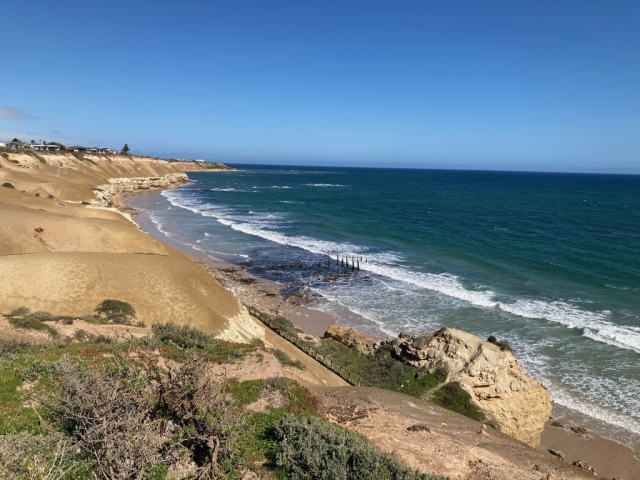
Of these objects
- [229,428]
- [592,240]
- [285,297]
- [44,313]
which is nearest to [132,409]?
[229,428]

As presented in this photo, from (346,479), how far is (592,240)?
2150 inches

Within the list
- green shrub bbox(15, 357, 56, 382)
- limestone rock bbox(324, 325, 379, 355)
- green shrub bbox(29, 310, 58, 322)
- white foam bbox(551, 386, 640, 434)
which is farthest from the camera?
limestone rock bbox(324, 325, 379, 355)

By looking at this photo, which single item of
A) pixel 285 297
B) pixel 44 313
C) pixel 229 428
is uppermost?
pixel 229 428

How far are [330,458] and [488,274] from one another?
111 ft

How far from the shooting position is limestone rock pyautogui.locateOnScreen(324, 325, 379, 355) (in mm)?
22641

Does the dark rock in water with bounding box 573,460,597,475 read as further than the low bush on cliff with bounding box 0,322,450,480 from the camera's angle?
Yes

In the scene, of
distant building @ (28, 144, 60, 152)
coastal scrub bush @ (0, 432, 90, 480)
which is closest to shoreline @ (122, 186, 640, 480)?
coastal scrub bush @ (0, 432, 90, 480)

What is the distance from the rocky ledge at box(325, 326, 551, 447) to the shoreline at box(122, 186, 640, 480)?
115 centimetres

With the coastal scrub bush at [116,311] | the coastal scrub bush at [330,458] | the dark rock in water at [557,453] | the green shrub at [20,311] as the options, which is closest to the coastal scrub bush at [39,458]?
the coastal scrub bush at [330,458]

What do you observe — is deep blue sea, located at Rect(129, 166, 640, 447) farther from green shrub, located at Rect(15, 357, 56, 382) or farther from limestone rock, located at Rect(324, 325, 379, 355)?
green shrub, located at Rect(15, 357, 56, 382)

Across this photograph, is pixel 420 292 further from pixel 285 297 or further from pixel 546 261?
pixel 546 261

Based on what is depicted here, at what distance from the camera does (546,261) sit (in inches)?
1654

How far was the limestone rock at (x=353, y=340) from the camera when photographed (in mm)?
22641

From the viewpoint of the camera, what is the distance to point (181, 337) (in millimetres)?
15820
